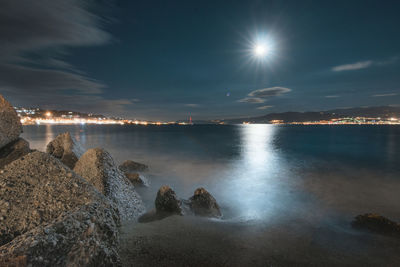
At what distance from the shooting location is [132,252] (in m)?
3.84

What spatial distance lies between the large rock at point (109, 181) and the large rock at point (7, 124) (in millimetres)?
2947

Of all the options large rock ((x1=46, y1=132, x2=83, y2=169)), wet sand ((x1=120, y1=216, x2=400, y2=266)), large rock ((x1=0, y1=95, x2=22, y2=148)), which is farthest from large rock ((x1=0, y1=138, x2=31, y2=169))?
wet sand ((x1=120, y1=216, x2=400, y2=266))

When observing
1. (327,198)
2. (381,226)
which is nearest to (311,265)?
(381,226)

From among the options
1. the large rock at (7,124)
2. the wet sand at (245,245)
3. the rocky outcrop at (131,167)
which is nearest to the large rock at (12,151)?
the large rock at (7,124)

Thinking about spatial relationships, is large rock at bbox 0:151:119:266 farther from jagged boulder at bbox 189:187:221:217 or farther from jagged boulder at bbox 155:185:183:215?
jagged boulder at bbox 189:187:221:217

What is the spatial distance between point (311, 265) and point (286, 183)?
9246 millimetres

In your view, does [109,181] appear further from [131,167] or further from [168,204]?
[131,167]

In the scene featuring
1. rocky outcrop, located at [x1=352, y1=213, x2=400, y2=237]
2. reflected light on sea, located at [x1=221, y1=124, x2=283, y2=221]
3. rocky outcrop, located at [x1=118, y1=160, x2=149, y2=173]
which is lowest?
reflected light on sea, located at [x1=221, y1=124, x2=283, y2=221]

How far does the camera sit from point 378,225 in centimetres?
632

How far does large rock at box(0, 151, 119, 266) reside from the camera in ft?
7.13

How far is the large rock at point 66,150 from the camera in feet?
28.9

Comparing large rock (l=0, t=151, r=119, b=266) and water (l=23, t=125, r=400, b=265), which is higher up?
large rock (l=0, t=151, r=119, b=266)

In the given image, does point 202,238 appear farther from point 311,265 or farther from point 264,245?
point 311,265

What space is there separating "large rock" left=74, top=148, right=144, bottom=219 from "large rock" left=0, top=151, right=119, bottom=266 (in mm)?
1647
